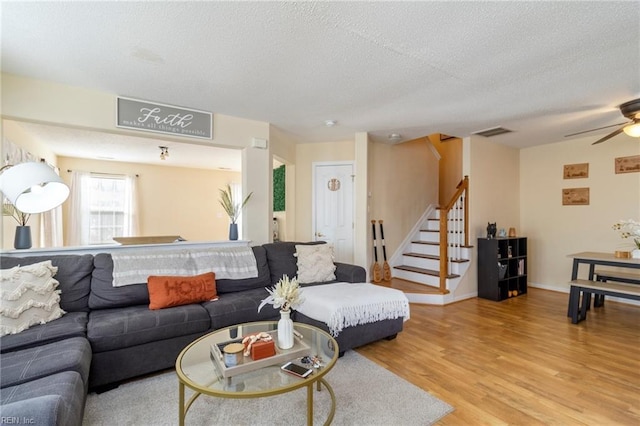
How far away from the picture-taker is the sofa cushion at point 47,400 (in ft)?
3.63

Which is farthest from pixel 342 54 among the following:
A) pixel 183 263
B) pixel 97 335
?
pixel 97 335

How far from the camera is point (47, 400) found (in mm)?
1190

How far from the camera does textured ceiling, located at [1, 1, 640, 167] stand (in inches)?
69.6

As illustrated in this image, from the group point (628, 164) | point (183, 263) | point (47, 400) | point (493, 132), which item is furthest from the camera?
point (493, 132)

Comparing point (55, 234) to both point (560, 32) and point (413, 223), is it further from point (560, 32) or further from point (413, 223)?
point (560, 32)

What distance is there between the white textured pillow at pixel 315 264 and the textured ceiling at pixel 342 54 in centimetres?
165

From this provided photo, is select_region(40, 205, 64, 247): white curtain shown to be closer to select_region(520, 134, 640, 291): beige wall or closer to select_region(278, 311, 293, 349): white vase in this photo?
select_region(278, 311, 293, 349): white vase

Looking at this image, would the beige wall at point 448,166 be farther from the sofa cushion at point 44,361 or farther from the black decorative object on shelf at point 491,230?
the sofa cushion at point 44,361

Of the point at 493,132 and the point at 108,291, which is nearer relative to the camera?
the point at 108,291

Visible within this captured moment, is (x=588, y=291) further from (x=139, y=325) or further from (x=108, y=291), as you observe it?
(x=108, y=291)

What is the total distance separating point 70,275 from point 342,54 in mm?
2875

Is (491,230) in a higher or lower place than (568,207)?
lower

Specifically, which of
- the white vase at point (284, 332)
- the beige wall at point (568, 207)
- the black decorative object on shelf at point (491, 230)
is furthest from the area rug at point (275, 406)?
the beige wall at point (568, 207)

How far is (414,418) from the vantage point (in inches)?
72.5
